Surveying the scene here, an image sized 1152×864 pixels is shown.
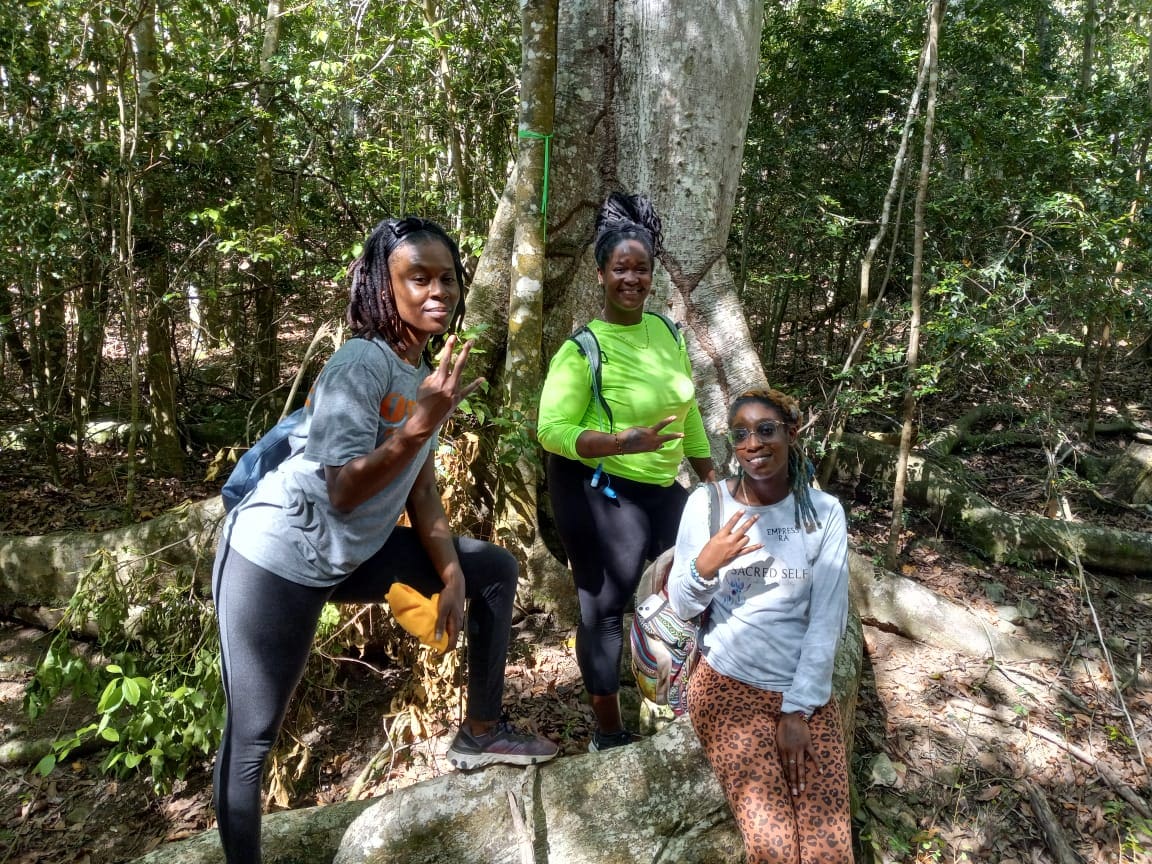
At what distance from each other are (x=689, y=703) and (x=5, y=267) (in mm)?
5618

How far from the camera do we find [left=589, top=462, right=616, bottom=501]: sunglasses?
2.47 m

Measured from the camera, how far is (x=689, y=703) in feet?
7.67

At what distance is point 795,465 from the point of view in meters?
2.32

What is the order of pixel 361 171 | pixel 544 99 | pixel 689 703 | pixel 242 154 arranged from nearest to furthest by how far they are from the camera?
1. pixel 689 703
2. pixel 544 99
3. pixel 242 154
4. pixel 361 171

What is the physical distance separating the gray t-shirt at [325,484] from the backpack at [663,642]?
1035 millimetres

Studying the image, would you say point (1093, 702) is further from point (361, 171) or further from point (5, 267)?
point (5, 267)

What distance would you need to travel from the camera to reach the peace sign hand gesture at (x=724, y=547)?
6.91ft

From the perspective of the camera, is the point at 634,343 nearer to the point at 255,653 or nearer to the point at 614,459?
the point at 614,459

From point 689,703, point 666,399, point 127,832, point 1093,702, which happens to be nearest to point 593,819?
point 689,703

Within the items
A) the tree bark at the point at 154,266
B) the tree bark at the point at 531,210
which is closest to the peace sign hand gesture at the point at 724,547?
the tree bark at the point at 531,210

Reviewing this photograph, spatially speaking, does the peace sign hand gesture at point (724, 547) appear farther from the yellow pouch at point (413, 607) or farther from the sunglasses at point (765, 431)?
the yellow pouch at point (413, 607)

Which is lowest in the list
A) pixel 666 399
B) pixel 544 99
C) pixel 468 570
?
pixel 468 570

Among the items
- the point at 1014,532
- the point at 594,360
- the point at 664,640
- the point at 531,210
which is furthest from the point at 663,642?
the point at 1014,532

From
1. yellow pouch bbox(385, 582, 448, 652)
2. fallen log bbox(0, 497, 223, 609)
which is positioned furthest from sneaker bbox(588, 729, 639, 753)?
fallen log bbox(0, 497, 223, 609)
